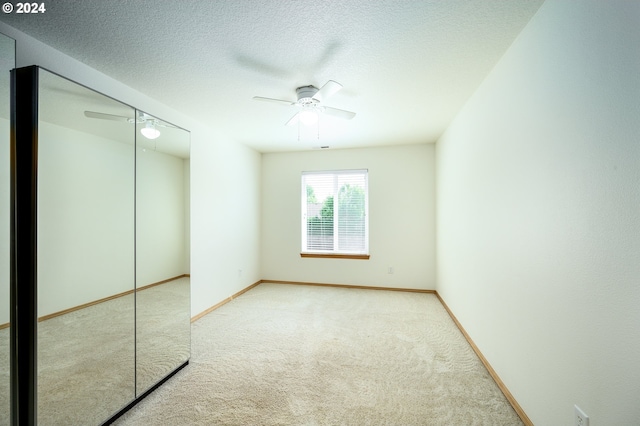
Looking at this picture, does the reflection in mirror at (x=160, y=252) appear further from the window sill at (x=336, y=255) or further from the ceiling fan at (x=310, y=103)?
the window sill at (x=336, y=255)

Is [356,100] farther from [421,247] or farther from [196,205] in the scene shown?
[421,247]

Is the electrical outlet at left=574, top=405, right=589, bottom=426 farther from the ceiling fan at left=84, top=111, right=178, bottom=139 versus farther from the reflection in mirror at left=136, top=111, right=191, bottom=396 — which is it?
the ceiling fan at left=84, top=111, right=178, bottom=139

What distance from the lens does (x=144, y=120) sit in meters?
2.05

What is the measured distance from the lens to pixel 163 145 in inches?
90.7

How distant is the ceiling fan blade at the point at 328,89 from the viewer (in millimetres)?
1909

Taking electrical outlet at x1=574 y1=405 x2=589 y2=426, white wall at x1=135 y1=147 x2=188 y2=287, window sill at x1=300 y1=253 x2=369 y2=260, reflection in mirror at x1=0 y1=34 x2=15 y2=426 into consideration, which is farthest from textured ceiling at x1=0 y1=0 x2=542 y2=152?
window sill at x1=300 y1=253 x2=369 y2=260

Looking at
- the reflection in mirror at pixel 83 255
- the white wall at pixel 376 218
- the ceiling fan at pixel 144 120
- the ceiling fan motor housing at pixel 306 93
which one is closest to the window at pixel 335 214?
the white wall at pixel 376 218

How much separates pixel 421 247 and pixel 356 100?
9.04 ft

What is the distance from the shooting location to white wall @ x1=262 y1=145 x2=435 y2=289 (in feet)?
14.3

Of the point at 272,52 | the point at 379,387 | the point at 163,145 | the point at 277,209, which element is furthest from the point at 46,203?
the point at 277,209

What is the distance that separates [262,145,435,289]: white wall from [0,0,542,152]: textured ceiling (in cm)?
170

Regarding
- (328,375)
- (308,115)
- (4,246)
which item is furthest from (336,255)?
(4,246)

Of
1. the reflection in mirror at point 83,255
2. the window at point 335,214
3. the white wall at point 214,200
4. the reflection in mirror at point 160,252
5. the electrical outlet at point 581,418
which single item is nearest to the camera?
the electrical outlet at point 581,418

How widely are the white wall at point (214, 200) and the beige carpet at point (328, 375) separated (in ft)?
1.75
